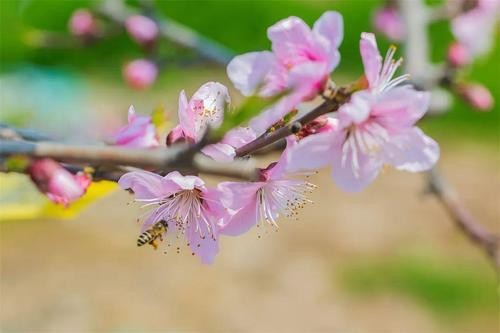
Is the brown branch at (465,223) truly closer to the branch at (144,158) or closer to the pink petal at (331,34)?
the pink petal at (331,34)

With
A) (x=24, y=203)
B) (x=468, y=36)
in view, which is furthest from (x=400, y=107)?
(x=468, y=36)

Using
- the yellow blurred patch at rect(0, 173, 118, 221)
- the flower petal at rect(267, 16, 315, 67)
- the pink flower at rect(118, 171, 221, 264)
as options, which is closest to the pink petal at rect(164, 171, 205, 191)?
the pink flower at rect(118, 171, 221, 264)

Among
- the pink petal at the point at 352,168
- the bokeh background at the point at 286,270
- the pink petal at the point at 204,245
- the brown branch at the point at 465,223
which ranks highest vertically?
the pink petal at the point at 352,168

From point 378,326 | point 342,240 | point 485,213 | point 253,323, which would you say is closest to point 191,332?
point 253,323

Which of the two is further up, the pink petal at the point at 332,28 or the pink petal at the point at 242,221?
the pink petal at the point at 332,28

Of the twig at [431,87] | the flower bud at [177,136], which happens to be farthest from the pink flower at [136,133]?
the twig at [431,87]
